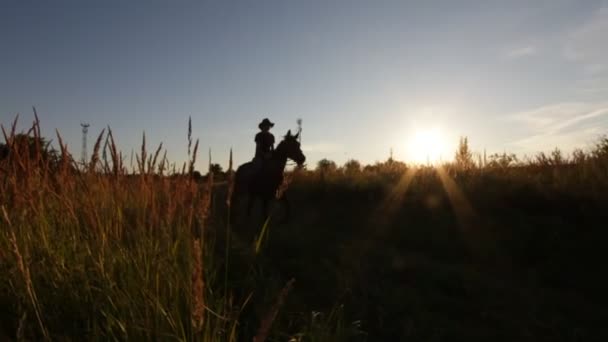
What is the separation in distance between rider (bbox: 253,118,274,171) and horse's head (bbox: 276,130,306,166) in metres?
0.34

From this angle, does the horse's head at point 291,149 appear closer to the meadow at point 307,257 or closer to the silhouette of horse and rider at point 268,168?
the silhouette of horse and rider at point 268,168

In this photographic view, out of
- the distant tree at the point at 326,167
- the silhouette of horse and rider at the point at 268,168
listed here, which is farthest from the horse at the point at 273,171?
the distant tree at the point at 326,167

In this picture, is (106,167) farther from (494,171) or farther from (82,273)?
(494,171)

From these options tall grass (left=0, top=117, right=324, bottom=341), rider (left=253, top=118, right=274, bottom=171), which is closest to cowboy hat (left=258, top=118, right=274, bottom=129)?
rider (left=253, top=118, right=274, bottom=171)

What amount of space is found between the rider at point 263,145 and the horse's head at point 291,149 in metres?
0.34

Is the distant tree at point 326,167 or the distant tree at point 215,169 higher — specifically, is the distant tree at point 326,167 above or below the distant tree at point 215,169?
above

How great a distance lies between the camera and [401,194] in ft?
32.7

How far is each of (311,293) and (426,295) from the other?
1.47 meters

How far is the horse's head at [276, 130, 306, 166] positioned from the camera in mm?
10398

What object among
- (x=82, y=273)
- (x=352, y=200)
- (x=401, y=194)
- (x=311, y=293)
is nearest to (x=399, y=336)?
(x=311, y=293)

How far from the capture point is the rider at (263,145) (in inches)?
416

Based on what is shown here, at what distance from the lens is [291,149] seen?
10383mm

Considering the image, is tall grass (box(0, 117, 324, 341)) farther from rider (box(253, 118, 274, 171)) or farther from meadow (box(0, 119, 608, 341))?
rider (box(253, 118, 274, 171))

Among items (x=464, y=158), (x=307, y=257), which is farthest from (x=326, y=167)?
(x=307, y=257)
